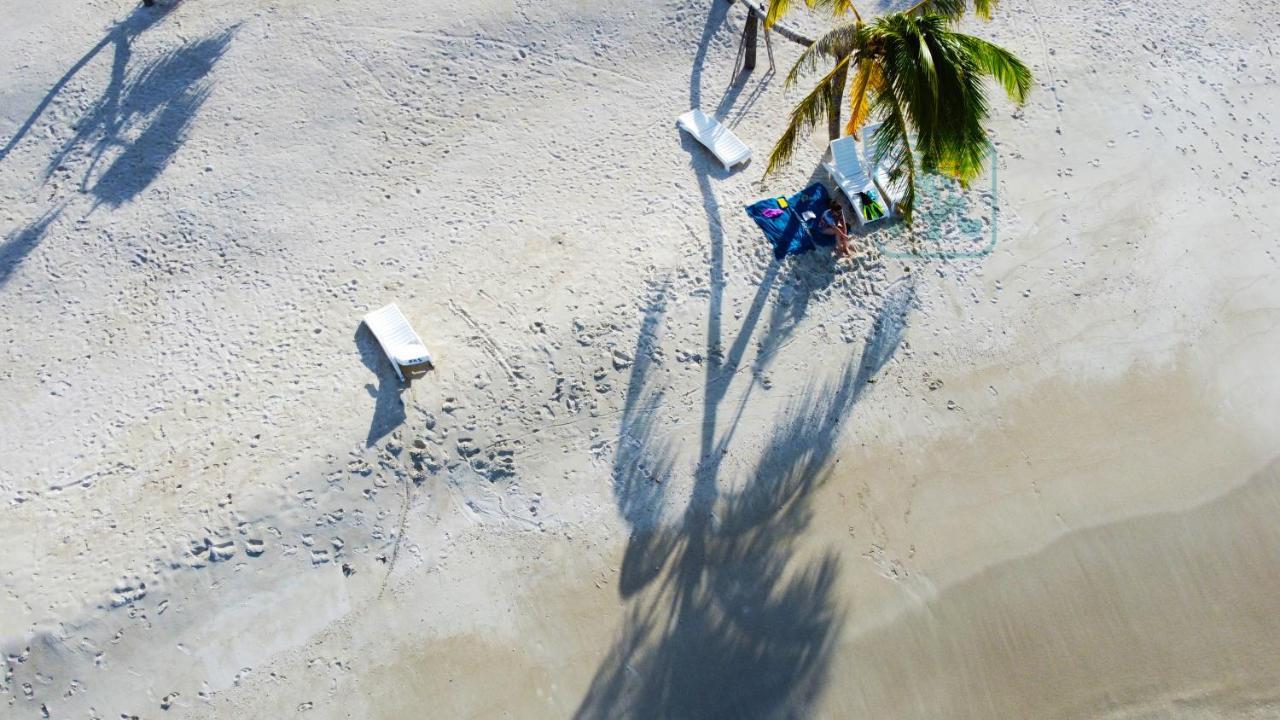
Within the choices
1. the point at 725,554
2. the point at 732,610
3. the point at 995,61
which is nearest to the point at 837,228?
the point at 995,61

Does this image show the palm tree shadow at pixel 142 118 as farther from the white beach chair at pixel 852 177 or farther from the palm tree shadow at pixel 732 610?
the white beach chair at pixel 852 177

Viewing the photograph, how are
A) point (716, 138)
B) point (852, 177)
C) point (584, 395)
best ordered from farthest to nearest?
point (716, 138), point (852, 177), point (584, 395)

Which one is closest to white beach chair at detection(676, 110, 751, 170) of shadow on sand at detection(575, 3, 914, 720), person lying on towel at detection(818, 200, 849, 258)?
person lying on towel at detection(818, 200, 849, 258)

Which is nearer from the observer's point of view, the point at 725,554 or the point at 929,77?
the point at 929,77

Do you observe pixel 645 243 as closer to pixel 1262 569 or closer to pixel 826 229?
pixel 826 229

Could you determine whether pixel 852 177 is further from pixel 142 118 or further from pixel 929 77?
pixel 142 118

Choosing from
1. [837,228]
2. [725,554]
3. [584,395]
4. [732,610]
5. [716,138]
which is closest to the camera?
[732,610]
